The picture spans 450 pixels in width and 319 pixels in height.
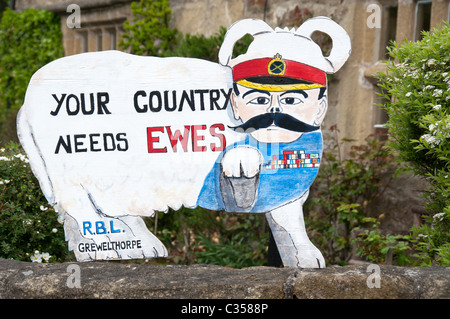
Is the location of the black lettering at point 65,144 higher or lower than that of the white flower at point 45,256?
higher

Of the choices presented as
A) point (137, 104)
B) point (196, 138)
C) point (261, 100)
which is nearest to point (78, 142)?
point (137, 104)

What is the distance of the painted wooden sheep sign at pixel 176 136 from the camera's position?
299 centimetres

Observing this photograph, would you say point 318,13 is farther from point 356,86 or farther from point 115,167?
point 115,167

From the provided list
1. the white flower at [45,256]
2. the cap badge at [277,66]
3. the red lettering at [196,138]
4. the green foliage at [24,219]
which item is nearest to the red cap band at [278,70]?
the cap badge at [277,66]

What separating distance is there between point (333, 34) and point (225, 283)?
1.38 meters

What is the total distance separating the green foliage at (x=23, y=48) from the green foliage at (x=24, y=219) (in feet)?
13.5

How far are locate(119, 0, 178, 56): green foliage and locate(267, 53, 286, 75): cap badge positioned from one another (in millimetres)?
2665

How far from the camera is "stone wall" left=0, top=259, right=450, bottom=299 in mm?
2412

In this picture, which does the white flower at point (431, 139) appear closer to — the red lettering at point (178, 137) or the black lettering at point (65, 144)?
the red lettering at point (178, 137)

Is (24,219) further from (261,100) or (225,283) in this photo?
(261,100)

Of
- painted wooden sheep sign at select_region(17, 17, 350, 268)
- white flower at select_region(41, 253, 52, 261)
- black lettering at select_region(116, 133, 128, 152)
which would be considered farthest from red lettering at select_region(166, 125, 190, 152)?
white flower at select_region(41, 253, 52, 261)

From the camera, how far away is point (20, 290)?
2.60 m

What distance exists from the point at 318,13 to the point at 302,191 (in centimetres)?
195
